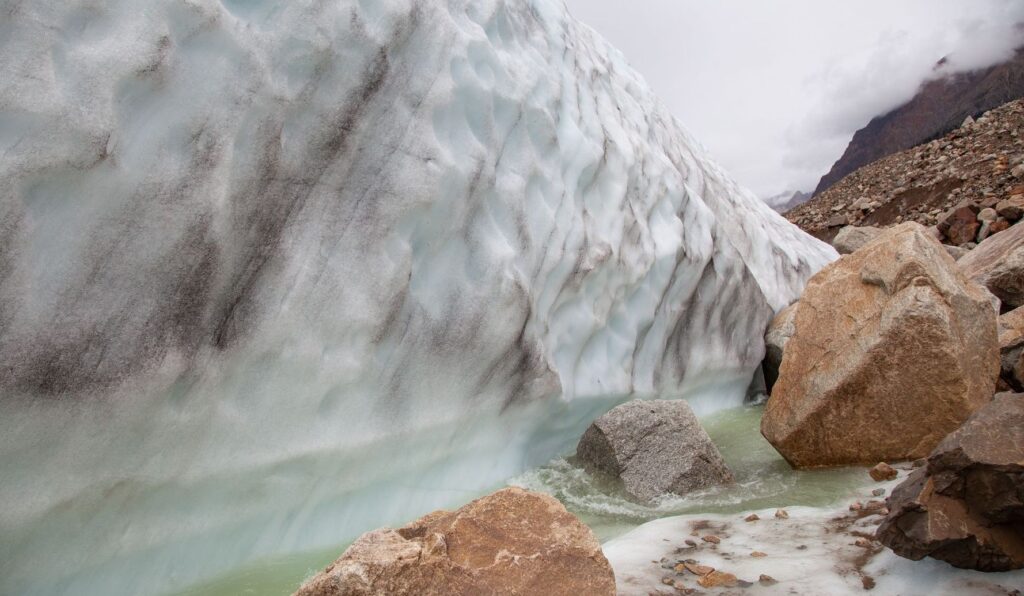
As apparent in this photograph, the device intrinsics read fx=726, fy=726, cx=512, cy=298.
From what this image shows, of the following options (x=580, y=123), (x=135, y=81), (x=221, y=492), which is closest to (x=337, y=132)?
(x=135, y=81)

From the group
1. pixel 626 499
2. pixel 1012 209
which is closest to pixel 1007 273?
pixel 626 499

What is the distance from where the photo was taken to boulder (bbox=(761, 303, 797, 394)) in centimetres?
586

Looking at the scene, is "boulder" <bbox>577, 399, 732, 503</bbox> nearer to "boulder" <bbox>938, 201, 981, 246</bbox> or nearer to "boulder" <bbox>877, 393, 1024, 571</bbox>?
"boulder" <bbox>877, 393, 1024, 571</bbox>

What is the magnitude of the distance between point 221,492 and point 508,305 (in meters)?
1.51

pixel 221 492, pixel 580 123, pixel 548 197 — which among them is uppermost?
A: pixel 580 123

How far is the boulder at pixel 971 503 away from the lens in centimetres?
185

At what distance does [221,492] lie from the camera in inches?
98.9

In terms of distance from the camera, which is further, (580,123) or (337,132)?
(580,123)

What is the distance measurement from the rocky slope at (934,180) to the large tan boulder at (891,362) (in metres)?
11.2

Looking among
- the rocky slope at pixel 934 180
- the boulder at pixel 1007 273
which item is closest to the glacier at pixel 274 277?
the boulder at pixel 1007 273

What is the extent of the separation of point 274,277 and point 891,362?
2640 millimetres

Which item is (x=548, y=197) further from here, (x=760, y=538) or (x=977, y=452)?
(x=977, y=452)

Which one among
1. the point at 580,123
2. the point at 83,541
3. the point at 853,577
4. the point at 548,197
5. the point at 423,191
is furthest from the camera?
the point at 580,123

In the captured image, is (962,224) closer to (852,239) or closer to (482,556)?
(852,239)
